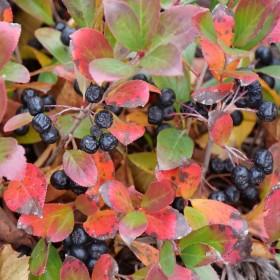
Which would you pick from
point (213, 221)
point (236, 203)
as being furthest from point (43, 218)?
point (236, 203)

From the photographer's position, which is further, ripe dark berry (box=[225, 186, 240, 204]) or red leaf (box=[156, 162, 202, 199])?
ripe dark berry (box=[225, 186, 240, 204])

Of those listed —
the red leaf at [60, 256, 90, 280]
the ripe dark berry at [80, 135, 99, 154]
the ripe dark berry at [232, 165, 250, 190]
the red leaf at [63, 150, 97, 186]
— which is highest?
the ripe dark berry at [80, 135, 99, 154]

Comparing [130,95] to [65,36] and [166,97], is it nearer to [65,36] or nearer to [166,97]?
[166,97]

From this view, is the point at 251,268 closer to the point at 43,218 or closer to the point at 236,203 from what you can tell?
the point at 236,203

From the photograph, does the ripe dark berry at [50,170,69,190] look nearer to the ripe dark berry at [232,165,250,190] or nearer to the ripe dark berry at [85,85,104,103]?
the ripe dark berry at [85,85,104,103]

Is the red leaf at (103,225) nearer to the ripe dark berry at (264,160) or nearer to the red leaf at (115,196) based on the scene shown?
the red leaf at (115,196)

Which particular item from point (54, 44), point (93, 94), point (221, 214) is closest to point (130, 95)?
point (93, 94)

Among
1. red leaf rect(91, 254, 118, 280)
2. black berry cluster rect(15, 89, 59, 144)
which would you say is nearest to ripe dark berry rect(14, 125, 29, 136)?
black berry cluster rect(15, 89, 59, 144)
